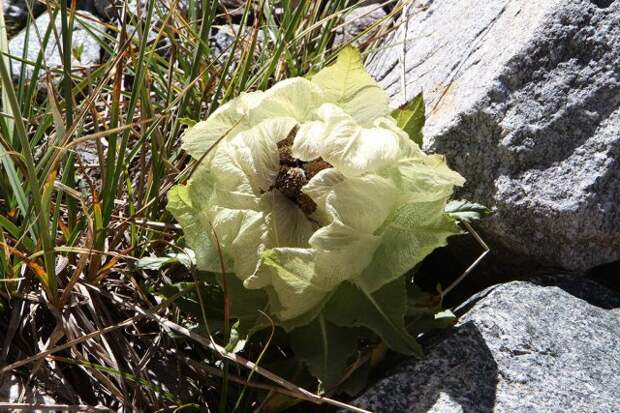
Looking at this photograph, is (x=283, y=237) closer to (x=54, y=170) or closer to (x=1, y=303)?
(x=54, y=170)

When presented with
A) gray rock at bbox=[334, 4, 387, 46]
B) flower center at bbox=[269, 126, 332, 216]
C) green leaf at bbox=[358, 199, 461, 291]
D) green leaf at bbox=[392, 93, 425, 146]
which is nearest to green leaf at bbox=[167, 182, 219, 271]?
flower center at bbox=[269, 126, 332, 216]

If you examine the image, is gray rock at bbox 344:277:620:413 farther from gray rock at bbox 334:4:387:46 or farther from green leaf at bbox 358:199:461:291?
gray rock at bbox 334:4:387:46

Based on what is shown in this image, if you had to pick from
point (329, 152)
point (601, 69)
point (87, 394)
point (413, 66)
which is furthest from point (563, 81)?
point (87, 394)

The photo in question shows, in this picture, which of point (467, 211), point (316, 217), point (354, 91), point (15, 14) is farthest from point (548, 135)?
point (15, 14)

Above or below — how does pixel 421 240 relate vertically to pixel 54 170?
below

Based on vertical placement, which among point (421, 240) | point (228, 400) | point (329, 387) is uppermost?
point (421, 240)

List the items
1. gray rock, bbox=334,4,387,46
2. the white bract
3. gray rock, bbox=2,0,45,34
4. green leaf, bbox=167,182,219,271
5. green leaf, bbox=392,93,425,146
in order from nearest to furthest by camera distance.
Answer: the white bract < green leaf, bbox=167,182,219,271 < green leaf, bbox=392,93,425,146 < gray rock, bbox=334,4,387,46 < gray rock, bbox=2,0,45,34

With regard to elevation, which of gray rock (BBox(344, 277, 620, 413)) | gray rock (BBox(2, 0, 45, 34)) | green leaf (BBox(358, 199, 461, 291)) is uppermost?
gray rock (BBox(2, 0, 45, 34))

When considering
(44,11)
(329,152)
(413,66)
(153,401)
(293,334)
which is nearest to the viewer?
(329,152)
